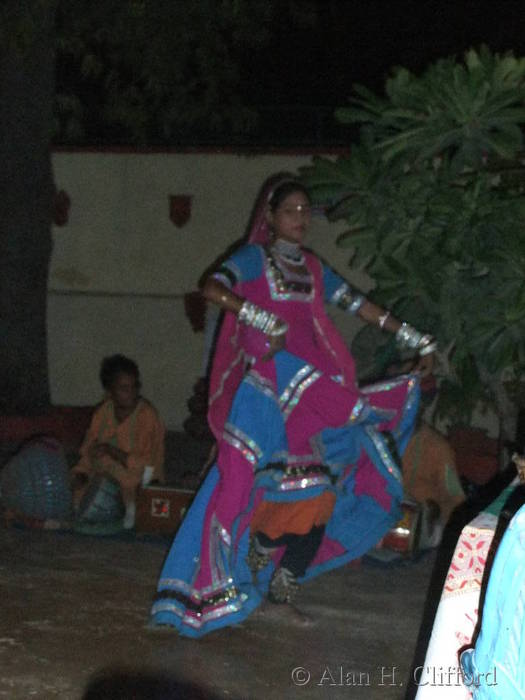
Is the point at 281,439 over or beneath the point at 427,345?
beneath

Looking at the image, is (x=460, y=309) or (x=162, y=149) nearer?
(x=460, y=309)

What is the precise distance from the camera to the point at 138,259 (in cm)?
1158

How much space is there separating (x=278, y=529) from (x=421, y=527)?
1535 mm

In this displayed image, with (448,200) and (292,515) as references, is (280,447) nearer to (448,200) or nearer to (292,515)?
(292,515)

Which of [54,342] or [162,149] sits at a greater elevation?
[162,149]

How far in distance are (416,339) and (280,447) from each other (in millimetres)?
749

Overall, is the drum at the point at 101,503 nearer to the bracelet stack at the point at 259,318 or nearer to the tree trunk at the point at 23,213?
the bracelet stack at the point at 259,318

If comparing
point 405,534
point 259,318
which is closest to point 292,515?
point 259,318

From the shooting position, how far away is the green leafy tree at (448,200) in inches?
190

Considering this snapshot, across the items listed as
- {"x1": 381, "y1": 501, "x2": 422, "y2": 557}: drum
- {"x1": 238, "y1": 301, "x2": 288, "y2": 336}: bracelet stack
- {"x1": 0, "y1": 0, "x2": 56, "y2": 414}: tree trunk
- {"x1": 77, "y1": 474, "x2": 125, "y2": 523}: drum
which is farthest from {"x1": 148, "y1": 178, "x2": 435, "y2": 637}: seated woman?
{"x1": 0, "y1": 0, "x2": 56, "y2": 414}: tree trunk

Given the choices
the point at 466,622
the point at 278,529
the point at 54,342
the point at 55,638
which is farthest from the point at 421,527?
the point at 54,342

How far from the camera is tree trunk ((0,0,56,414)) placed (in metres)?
10.1

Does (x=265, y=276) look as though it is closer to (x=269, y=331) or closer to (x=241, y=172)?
(x=269, y=331)

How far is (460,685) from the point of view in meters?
2.76
